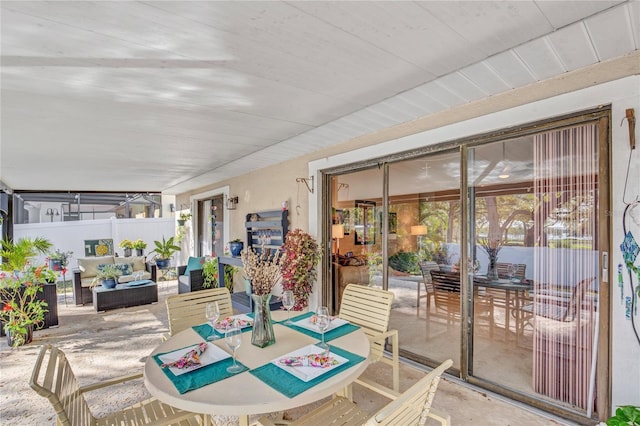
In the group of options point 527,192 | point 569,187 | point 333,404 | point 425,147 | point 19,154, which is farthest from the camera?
point 19,154

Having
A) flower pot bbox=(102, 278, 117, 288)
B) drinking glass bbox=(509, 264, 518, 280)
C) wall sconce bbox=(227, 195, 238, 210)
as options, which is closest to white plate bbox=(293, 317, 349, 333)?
drinking glass bbox=(509, 264, 518, 280)

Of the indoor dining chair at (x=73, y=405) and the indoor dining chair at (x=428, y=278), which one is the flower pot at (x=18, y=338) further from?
the indoor dining chair at (x=428, y=278)

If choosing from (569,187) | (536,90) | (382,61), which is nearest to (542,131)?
(536,90)

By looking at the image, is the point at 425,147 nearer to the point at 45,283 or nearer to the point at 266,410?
the point at 266,410

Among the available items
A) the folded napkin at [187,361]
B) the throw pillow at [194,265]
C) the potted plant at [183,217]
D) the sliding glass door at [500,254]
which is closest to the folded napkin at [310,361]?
the folded napkin at [187,361]

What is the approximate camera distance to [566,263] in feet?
7.76

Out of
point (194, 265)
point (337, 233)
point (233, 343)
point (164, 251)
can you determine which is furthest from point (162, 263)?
point (233, 343)

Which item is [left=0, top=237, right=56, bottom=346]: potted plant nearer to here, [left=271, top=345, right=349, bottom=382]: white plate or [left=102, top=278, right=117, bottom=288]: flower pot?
[left=102, top=278, right=117, bottom=288]: flower pot

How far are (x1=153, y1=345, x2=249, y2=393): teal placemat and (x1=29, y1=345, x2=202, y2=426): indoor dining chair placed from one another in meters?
0.31

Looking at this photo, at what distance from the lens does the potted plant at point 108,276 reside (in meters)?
5.75

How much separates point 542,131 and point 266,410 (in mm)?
2607

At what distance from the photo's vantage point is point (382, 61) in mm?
2049

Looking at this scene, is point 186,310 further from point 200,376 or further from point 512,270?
point 512,270

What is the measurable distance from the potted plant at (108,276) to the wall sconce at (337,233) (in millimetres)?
4282
